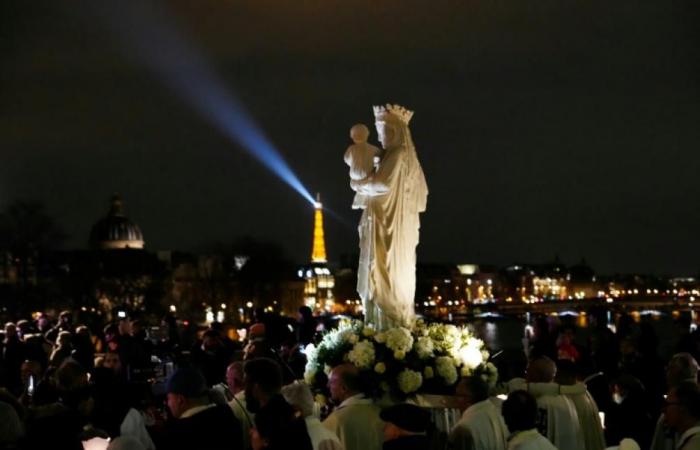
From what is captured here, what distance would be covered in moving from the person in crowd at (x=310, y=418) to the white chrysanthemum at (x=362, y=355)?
185 centimetres

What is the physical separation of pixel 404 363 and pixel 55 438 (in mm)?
4116

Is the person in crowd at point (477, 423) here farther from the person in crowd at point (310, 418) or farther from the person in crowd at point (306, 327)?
the person in crowd at point (306, 327)

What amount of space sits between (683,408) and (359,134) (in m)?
4.84

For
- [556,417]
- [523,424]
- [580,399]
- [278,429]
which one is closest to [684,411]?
[523,424]

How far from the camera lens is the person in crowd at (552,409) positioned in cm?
958

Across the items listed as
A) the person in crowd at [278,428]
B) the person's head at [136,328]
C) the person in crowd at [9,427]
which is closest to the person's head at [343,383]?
the person in crowd at [278,428]

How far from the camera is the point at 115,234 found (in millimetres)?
156750

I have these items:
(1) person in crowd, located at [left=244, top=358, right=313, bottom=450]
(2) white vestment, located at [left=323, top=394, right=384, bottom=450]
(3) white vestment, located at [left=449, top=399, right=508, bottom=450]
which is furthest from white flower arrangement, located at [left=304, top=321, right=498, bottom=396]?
(1) person in crowd, located at [left=244, top=358, right=313, bottom=450]

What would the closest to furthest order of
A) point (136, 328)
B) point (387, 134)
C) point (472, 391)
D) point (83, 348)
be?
point (472, 391) < point (387, 134) < point (83, 348) < point (136, 328)

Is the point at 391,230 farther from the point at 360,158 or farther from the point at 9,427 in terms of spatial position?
the point at 9,427

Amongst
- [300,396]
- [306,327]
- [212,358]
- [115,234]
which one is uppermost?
[115,234]

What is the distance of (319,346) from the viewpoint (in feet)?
34.4

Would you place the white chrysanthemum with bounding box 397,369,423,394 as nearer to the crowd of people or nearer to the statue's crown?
the crowd of people

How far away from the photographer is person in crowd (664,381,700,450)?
7668mm
